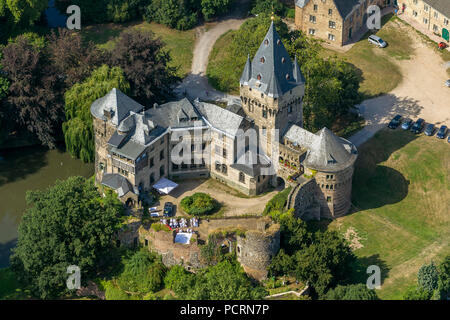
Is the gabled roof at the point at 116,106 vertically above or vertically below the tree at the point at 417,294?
above

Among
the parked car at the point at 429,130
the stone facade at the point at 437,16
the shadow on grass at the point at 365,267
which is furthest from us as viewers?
the stone facade at the point at 437,16

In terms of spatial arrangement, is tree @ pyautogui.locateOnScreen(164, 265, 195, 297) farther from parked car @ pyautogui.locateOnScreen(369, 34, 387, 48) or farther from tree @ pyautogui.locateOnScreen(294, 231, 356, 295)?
parked car @ pyautogui.locateOnScreen(369, 34, 387, 48)

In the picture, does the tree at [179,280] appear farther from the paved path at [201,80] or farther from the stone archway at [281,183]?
the paved path at [201,80]

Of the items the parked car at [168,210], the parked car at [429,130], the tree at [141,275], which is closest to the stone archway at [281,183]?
the parked car at [168,210]

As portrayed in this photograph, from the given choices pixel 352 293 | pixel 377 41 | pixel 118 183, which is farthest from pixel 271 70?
pixel 377 41

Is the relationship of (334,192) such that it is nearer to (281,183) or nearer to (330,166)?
(330,166)

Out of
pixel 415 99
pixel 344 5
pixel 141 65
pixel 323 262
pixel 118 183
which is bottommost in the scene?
pixel 323 262
